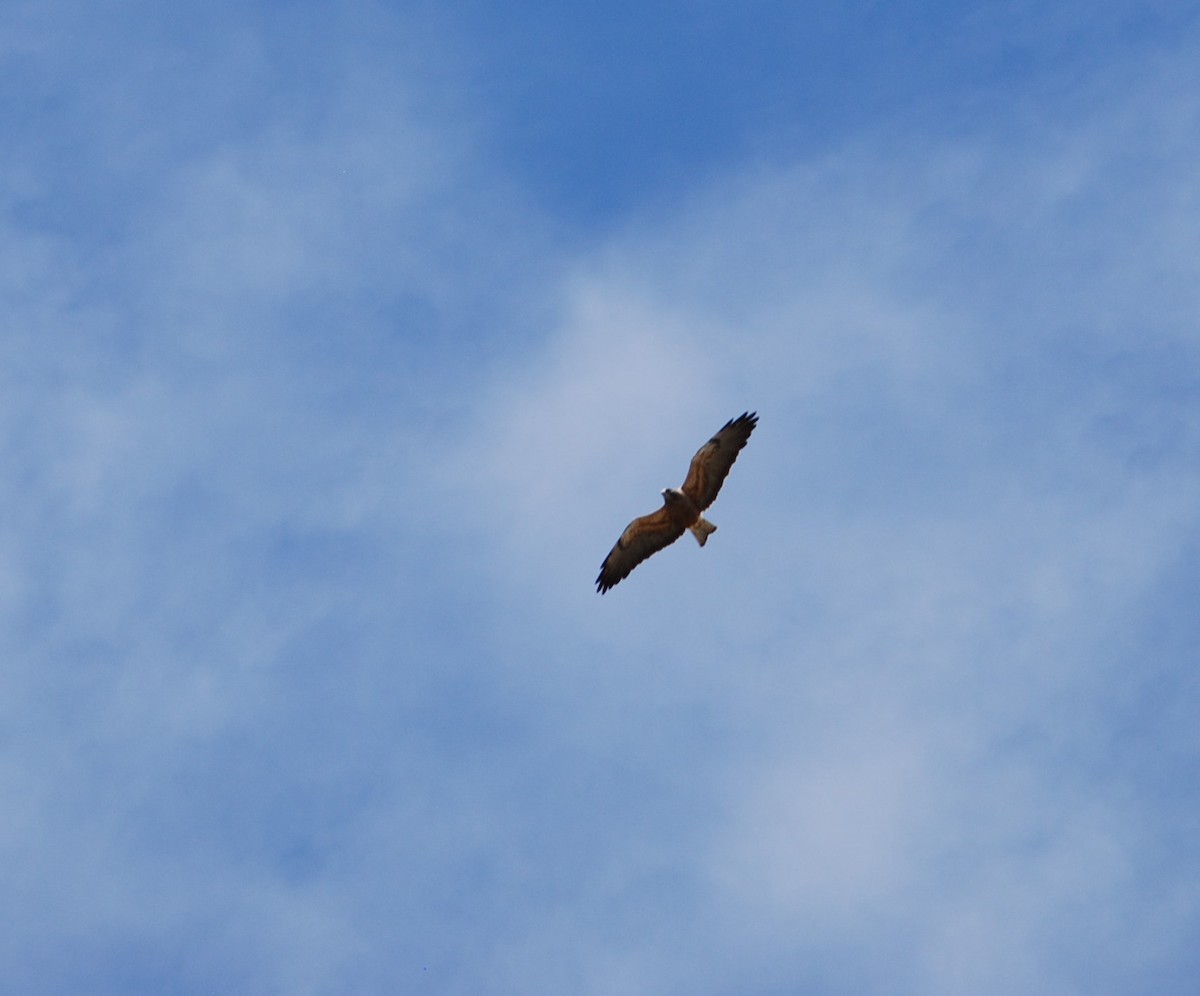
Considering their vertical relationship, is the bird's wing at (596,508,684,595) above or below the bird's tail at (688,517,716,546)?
above

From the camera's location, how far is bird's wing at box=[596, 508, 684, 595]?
131ft

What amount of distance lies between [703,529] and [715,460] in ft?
4.73

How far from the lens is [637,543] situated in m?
40.4

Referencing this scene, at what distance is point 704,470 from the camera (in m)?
39.2

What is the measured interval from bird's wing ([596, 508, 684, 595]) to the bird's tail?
1.61 ft

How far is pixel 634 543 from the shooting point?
133ft

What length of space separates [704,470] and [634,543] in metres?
2.41

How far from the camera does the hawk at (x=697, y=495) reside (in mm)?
39000

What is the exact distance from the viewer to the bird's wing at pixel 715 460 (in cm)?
3897

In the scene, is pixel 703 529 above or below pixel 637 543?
below

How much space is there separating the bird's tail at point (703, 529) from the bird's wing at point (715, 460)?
0.33 meters

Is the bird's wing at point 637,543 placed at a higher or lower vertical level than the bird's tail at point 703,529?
higher

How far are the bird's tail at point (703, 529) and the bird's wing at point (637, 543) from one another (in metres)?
0.49

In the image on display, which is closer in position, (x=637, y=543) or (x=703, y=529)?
(x=703, y=529)
